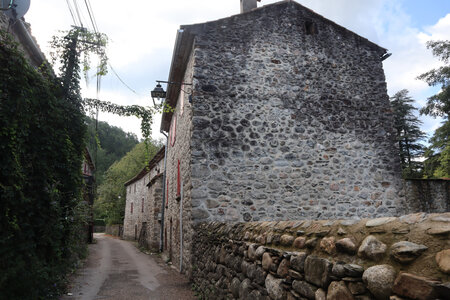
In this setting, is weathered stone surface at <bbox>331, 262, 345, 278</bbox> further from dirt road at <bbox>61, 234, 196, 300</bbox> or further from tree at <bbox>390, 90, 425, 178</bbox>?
tree at <bbox>390, 90, 425, 178</bbox>

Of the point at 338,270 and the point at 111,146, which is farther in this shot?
the point at 111,146

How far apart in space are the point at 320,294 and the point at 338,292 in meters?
0.24

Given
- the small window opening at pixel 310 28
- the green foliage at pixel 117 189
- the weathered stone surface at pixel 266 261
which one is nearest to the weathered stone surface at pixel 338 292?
the weathered stone surface at pixel 266 261

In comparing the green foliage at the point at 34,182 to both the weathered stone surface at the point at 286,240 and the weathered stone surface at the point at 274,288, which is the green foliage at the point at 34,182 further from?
the weathered stone surface at the point at 286,240

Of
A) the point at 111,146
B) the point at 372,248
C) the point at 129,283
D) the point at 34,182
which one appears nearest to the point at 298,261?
the point at 372,248

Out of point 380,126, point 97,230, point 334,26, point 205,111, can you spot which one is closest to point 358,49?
point 334,26

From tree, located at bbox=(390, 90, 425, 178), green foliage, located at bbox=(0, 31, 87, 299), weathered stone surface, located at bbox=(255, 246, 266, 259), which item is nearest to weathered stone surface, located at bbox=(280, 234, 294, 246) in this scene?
weathered stone surface, located at bbox=(255, 246, 266, 259)

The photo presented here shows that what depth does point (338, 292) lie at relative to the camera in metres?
1.88

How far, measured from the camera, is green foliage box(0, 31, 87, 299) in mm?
4145

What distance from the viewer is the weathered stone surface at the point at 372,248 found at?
1.72 m

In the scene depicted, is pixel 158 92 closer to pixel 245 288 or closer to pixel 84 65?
pixel 84 65

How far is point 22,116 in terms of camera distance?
4.49 m

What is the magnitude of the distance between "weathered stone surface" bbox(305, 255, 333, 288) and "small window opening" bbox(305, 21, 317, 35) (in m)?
7.80

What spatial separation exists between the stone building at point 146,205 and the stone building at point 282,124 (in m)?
2.89
